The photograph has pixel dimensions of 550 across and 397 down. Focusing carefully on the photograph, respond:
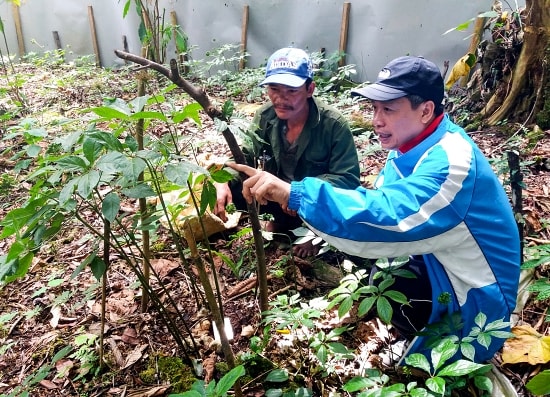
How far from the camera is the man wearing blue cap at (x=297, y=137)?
2.77 metres

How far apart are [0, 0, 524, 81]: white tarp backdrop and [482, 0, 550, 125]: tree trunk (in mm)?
799

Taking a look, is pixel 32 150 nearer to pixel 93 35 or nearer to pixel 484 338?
pixel 484 338

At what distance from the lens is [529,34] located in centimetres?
441

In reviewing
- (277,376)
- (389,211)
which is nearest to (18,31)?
(277,376)

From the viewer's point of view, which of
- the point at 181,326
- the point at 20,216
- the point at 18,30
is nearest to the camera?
the point at 20,216

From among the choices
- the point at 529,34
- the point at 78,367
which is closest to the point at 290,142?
the point at 78,367

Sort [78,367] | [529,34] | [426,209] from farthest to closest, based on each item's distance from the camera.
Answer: [529,34], [78,367], [426,209]

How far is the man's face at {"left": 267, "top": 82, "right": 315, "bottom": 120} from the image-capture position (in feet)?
9.16

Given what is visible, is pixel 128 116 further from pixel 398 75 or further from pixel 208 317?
pixel 208 317

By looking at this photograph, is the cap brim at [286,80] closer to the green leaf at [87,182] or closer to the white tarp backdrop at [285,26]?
the green leaf at [87,182]

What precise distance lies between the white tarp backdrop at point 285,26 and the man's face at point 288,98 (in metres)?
3.33

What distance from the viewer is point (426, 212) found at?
1.47 m

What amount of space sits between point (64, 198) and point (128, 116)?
0.28 meters

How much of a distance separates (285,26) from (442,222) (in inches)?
309
